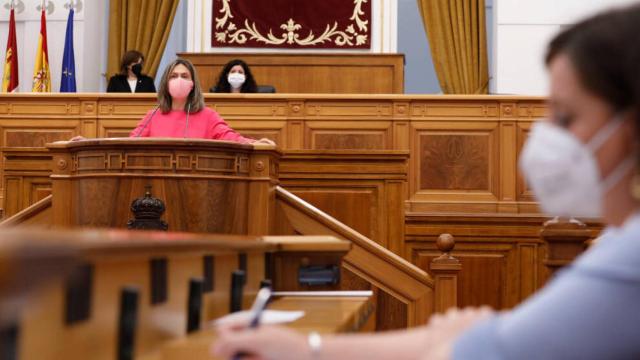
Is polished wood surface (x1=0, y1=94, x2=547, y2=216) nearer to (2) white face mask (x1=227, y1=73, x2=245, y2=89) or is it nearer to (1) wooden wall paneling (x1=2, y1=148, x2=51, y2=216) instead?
(2) white face mask (x1=227, y1=73, x2=245, y2=89)

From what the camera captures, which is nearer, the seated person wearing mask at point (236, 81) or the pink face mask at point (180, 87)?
the pink face mask at point (180, 87)

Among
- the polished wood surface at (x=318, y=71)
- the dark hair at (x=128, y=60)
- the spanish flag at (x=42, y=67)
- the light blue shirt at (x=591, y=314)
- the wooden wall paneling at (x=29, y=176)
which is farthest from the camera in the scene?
the spanish flag at (x=42, y=67)

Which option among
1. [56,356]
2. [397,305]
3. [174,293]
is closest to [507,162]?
[397,305]

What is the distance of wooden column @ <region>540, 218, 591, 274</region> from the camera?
12.3ft

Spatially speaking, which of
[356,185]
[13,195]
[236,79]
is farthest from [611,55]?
[236,79]

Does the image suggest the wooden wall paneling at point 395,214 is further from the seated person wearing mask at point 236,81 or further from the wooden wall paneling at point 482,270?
the seated person wearing mask at point 236,81

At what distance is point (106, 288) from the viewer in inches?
56.1

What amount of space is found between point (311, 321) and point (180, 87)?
3698mm

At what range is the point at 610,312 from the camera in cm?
108

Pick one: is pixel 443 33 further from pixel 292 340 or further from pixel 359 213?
pixel 292 340

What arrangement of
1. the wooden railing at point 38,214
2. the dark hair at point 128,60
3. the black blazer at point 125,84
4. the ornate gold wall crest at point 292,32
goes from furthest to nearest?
the ornate gold wall crest at point 292,32 → the dark hair at point 128,60 → the black blazer at point 125,84 → the wooden railing at point 38,214

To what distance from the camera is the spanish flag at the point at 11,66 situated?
31.5 feet

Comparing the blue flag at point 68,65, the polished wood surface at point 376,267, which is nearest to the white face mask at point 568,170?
the polished wood surface at point 376,267

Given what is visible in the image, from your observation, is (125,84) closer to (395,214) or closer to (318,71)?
(318,71)
